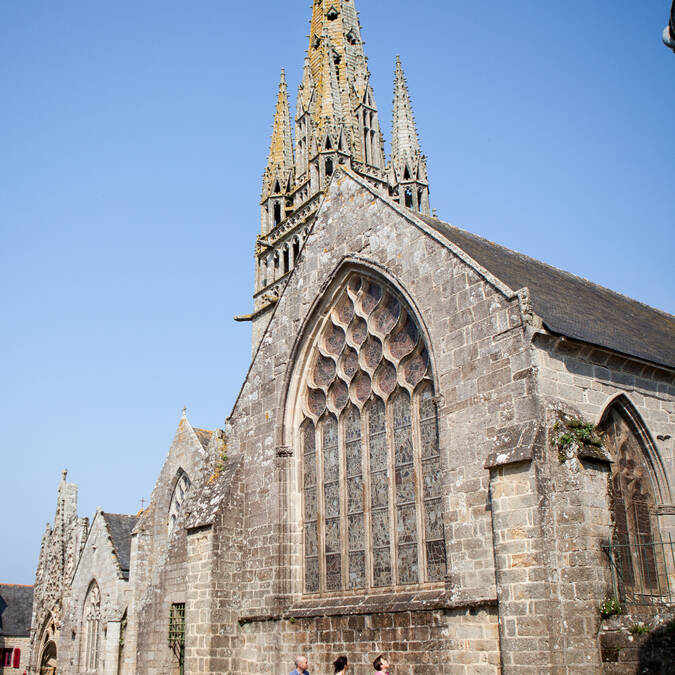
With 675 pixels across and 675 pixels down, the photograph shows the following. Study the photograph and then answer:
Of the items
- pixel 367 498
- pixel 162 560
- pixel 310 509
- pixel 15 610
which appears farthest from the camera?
pixel 15 610

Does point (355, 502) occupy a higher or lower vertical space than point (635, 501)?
higher

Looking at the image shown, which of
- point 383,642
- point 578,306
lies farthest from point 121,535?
point 578,306

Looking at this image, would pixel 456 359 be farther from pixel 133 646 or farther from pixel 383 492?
pixel 133 646

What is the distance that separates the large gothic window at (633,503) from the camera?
11.1m

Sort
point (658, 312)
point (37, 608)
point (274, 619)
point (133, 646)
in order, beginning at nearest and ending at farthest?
point (274, 619), point (658, 312), point (133, 646), point (37, 608)

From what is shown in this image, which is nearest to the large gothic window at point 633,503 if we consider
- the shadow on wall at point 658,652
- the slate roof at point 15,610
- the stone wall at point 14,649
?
the shadow on wall at point 658,652

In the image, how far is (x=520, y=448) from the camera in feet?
32.0

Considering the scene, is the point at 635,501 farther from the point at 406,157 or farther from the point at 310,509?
the point at 406,157

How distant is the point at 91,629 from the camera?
2503 cm

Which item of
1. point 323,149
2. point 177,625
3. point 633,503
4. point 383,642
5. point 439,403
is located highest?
point 323,149

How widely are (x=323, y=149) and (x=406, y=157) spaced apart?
4144 millimetres

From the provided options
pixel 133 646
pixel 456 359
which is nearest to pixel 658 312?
pixel 456 359

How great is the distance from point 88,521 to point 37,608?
484 cm

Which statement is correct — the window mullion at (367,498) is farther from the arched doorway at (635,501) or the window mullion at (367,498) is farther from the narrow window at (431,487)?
the arched doorway at (635,501)
